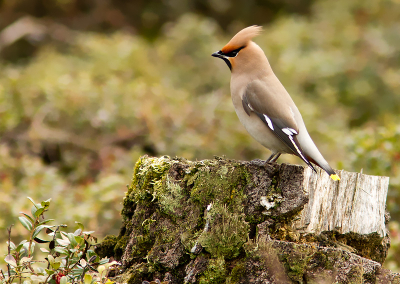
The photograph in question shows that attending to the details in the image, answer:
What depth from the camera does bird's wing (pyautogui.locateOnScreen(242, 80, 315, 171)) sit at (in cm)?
393

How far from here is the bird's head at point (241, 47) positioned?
4469 millimetres

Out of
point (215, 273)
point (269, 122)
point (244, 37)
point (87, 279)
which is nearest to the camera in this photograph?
point (87, 279)

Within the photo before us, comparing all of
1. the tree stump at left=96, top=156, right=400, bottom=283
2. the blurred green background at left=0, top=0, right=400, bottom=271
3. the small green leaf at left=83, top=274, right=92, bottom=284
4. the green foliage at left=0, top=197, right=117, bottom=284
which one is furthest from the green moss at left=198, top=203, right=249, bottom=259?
the blurred green background at left=0, top=0, right=400, bottom=271

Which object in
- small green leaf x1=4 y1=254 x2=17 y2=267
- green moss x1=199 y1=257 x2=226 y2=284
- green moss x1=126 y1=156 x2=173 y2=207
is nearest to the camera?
small green leaf x1=4 y1=254 x2=17 y2=267

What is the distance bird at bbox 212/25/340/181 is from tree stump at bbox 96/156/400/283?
42 centimetres

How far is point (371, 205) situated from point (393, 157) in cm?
269

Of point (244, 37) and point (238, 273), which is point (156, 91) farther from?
point (238, 273)

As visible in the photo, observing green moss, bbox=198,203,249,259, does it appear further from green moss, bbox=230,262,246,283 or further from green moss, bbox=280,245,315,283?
green moss, bbox=280,245,315,283

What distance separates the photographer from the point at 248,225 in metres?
2.99

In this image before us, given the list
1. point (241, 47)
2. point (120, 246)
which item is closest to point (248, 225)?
point (120, 246)

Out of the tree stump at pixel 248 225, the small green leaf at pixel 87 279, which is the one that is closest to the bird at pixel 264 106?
the tree stump at pixel 248 225

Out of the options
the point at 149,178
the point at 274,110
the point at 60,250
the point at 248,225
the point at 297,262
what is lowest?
the point at 60,250

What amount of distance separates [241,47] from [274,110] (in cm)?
80

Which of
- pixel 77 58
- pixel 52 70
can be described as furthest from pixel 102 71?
pixel 77 58
